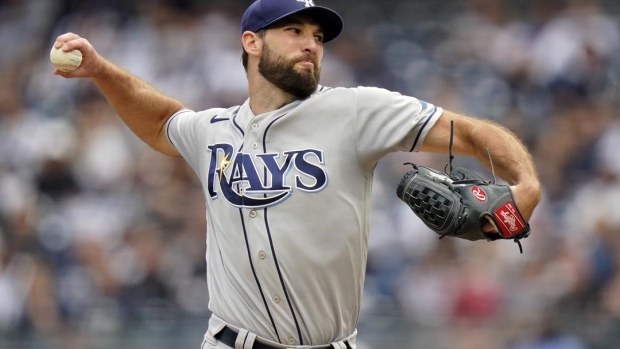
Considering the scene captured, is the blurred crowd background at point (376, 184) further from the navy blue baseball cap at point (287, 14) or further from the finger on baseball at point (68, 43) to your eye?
the finger on baseball at point (68, 43)

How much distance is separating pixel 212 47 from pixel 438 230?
21.7 feet

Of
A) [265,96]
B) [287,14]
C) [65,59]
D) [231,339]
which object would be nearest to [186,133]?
[265,96]

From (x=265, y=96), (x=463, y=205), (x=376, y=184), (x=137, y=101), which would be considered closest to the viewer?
(x=463, y=205)

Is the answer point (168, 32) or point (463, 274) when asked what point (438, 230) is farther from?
point (168, 32)

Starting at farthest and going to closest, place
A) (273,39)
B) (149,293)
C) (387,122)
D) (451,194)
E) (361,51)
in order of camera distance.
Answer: (361,51) → (149,293) → (273,39) → (387,122) → (451,194)

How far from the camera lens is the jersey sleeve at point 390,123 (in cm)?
344

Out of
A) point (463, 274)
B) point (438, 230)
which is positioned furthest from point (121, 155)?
point (438, 230)

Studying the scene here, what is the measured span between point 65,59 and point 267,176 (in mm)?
945

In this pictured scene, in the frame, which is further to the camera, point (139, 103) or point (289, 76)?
point (139, 103)

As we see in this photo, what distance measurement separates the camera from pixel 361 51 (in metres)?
9.38

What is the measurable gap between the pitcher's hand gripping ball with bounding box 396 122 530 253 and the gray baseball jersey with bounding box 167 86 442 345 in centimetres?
23

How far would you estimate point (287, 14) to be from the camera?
3600mm

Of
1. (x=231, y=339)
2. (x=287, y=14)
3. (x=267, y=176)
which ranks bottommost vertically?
(x=231, y=339)

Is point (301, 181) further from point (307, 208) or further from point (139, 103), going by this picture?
point (139, 103)
